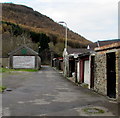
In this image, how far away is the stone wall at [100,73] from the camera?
1173 cm

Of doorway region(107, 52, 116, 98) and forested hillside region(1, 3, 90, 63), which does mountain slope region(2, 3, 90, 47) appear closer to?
forested hillside region(1, 3, 90, 63)

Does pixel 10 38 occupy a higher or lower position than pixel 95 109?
higher

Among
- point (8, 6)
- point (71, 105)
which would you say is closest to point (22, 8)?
point (8, 6)

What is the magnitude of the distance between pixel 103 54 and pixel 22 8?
464 ft

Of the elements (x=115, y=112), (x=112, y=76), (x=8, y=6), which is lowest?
(x=115, y=112)

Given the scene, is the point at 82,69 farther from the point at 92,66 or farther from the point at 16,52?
the point at 16,52

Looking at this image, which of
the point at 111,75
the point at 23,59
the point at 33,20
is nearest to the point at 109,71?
the point at 111,75

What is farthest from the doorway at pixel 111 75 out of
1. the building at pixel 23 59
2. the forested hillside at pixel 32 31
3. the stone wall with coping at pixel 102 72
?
the forested hillside at pixel 32 31

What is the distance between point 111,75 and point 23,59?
3537 centimetres

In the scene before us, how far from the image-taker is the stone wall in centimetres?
1173

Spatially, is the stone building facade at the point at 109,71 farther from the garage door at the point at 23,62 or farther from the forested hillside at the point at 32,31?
the forested hillside at the point at 32,31

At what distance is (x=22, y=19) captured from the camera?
127500 mm

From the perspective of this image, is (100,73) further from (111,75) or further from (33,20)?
(33,20)

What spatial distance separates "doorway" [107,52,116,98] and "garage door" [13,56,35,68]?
34.4 meters
